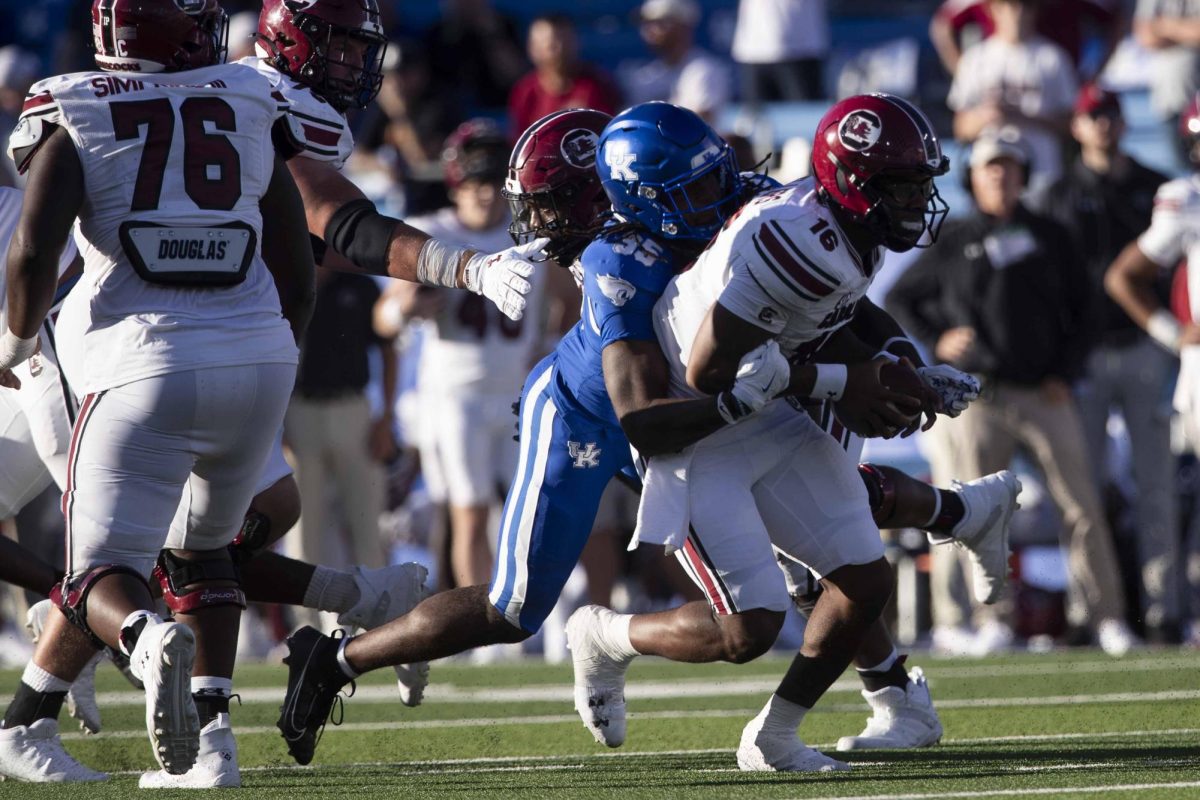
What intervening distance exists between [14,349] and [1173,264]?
17.3ft

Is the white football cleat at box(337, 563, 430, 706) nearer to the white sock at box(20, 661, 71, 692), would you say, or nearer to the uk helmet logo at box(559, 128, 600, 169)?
the white sock at box(20, 661, 71, 692)

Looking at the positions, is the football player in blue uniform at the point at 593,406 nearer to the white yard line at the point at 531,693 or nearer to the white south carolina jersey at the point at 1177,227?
the white yard line at the point at 531,693

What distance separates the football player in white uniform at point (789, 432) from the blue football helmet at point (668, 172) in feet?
0.55

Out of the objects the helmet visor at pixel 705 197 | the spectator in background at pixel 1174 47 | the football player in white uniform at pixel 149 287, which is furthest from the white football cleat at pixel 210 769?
the spectator in background at pixel 1174 47

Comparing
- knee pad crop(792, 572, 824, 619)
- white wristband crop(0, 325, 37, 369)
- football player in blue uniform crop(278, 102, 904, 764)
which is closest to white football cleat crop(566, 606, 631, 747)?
football player in blue uniform crop(278, 102, 904, 764)


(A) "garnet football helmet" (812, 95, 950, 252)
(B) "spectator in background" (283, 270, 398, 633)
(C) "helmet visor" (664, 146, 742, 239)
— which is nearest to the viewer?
(A) "garnet football helmet" (812, 95, 950, 252)

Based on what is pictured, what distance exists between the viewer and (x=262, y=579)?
5039 millimetres

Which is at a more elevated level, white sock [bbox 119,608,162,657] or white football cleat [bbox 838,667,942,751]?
white sock [bbox 119,608,162,657]

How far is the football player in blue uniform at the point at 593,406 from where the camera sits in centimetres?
434

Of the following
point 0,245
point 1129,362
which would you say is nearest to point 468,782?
point 0,245

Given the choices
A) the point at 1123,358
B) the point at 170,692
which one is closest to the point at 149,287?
the point at 170,692

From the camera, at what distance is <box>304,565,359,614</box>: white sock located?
16.4 feet

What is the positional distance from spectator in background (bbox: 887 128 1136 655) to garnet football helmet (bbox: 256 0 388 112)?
3.43 meters

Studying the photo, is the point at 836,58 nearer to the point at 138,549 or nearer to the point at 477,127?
the point at 477,127
